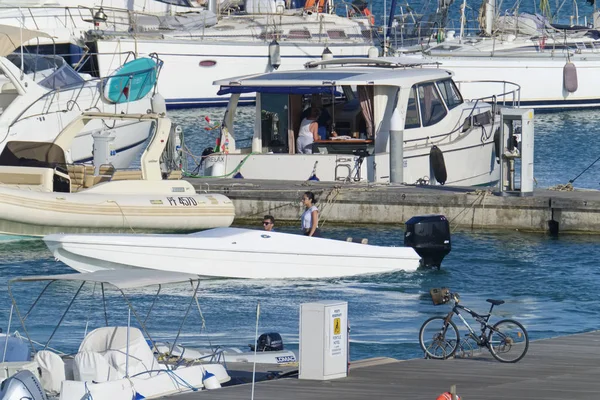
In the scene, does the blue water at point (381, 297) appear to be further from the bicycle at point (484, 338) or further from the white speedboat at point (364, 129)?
the white speedboat at point (364, 129)

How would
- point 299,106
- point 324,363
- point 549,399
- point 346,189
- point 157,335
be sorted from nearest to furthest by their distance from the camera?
point 549,399 < point 324,363 < point 157,335 < point 346,189 < point 299,106

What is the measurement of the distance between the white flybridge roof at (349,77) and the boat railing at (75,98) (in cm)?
340

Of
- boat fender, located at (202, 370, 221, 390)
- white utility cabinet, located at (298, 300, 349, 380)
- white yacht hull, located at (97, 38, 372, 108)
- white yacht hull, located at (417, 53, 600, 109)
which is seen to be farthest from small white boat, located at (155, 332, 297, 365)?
white yacht hull, located at (97, 38, 372, 108)

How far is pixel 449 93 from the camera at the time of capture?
27.6 meters

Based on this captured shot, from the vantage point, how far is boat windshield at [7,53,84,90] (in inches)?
1128

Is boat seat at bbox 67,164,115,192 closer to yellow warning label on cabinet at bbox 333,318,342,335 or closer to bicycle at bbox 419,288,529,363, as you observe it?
bicycle at bbox 419,288,529,363

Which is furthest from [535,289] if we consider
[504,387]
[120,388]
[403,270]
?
[120,388]

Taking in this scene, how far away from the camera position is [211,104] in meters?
47.9

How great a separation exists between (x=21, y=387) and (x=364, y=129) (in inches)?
655

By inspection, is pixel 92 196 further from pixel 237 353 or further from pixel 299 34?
pixel 299 34

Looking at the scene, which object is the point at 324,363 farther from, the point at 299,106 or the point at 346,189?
the point at 299,106

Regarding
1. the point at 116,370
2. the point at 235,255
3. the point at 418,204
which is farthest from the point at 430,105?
the point at 116,370

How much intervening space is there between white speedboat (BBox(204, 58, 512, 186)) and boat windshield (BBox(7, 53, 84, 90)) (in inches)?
158

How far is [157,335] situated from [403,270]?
4902 millimetres
